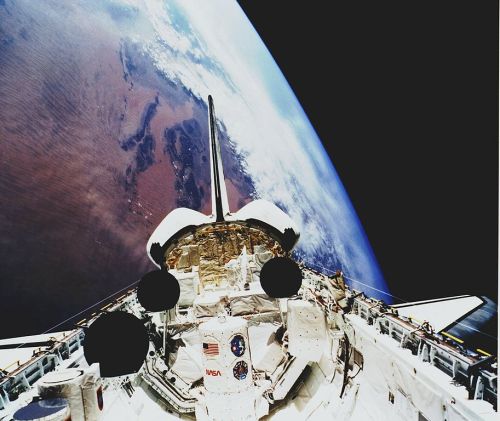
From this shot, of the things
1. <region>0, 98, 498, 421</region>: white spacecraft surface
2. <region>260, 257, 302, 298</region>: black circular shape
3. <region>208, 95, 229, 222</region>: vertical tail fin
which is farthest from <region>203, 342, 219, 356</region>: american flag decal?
<region>208, 95, 229, 222</region>: vertical tail fin

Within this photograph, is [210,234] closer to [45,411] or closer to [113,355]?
[113,355]

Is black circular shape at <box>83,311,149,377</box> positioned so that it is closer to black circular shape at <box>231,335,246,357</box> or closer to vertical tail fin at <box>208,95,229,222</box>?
black circular shape at <box>231,335,246,357</box>

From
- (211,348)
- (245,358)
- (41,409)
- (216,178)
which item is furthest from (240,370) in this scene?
(216,178)

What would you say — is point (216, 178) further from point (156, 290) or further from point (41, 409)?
point (41, 409)

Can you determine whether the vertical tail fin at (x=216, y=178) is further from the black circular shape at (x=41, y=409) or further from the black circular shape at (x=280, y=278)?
the black circular shape at (x=41, y=409)

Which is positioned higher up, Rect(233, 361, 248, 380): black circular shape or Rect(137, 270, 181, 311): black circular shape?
Rect(137, 270, 181, 311): black circular shape
